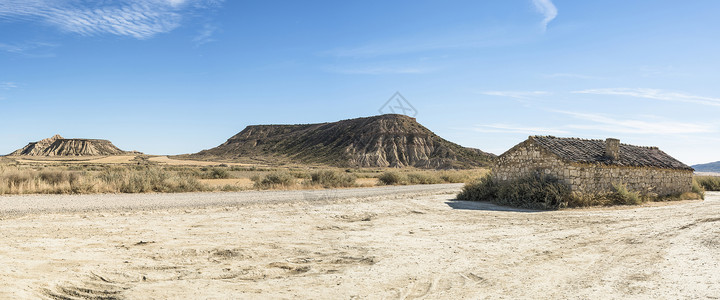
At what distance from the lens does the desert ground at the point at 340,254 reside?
5.82m

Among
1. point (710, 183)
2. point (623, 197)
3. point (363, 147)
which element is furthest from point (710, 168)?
point (623, 197)

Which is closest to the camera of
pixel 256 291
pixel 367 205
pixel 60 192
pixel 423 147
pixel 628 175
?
pixel 256 291

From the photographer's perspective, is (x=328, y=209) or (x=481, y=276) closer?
(x=481, y=276)

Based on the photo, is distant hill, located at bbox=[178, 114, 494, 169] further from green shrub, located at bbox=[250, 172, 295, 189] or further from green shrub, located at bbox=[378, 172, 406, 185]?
green shrub, located at bbox=[250, 172, 295, 189]

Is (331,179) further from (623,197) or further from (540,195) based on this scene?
(623,197)

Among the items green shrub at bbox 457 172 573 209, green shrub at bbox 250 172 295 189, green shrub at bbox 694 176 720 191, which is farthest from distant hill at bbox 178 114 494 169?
green shrub at bbox 457 172 573 209

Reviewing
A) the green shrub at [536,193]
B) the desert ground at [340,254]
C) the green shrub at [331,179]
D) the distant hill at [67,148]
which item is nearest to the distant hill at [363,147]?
the distant hill at [67,148]

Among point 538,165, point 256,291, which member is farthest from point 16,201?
point 538,165

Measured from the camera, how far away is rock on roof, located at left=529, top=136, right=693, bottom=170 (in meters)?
18.0

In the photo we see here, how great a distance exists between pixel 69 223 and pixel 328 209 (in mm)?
6664

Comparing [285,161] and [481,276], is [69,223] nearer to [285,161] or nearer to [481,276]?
[481,276]

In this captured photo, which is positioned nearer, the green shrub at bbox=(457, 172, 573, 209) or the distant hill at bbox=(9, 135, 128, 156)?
the green shrub at bbox=(457, 172, 573, 209)

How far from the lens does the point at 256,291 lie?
5.73 metres

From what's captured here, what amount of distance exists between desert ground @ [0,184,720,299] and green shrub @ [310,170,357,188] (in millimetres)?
12447
